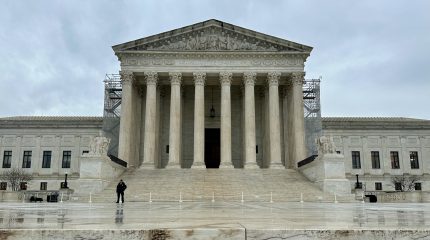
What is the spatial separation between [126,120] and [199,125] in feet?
23.6

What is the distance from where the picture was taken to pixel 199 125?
40.6 metres

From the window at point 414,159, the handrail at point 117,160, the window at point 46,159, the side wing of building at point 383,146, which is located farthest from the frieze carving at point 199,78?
the window at point 414,159

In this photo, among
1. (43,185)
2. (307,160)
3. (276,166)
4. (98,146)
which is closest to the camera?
(98,146)

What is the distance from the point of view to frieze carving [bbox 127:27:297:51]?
4197 centimetres

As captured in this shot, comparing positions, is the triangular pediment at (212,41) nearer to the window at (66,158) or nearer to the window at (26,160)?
the window at (66,158)

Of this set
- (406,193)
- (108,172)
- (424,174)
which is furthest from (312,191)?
(424,174)

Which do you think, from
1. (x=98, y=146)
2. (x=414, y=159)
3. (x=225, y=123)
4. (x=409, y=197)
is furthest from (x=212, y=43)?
(x=414, y=159)

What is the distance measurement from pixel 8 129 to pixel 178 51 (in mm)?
29439

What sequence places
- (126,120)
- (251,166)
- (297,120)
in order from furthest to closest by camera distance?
(297,120) < (126,120) < (251,166)

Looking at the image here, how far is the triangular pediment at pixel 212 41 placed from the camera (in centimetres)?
4172

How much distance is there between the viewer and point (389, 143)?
56.2 meters

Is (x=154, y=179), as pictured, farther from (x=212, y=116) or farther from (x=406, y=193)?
(x=406, y=193)

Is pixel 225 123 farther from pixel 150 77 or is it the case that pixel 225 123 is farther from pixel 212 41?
pixel 150 77

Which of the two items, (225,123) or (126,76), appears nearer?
(225,123)
